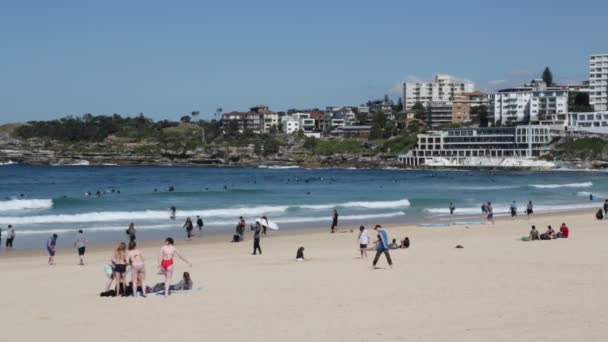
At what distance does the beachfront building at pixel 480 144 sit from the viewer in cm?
14225

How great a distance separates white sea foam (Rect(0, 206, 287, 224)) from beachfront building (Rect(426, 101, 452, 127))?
472 ft

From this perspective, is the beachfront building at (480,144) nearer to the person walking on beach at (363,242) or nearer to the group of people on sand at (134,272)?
the person walking on beach at (363,242)

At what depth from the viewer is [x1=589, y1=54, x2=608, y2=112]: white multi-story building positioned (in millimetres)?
163875

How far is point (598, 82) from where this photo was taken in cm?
16512

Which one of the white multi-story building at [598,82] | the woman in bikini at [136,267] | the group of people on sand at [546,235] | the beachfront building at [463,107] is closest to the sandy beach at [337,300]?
the woman in bikini at [136,267]

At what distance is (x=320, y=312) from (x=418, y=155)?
468ft

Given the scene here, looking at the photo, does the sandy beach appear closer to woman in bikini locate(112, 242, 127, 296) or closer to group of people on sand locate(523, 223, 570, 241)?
woman in bikini locate(112, 242, 127, 296)

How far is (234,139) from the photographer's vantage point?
195125 millimetres

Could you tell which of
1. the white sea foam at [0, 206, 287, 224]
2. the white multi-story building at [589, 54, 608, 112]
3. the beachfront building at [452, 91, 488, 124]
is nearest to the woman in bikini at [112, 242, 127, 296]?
the white sea foam at [0, 206, 287, 224]

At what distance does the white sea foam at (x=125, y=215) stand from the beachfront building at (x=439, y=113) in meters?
144

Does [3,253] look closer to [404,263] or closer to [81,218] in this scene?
[404,263]

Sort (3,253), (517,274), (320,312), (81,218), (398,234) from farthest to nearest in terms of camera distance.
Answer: (81,218) < (398,234) < (3,253) < (517,274) < (320,312)

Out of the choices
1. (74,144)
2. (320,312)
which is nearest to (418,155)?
(74,144)

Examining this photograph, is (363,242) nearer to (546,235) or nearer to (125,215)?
(546,235)
